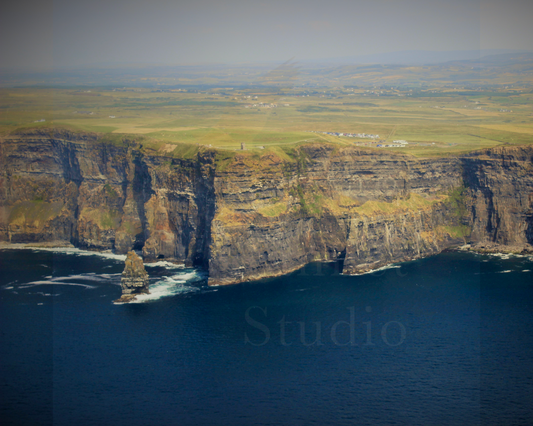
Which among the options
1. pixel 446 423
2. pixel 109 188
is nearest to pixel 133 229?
pixel 109 188

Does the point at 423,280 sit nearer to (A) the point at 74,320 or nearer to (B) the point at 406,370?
(B) the point at 406,370

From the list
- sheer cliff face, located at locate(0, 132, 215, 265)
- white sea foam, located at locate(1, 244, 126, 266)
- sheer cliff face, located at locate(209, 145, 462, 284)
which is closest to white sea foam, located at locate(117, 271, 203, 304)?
sheer cliff face, located at locate(209, 145, 462, 284)

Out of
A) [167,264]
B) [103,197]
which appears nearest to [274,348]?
[167,264]

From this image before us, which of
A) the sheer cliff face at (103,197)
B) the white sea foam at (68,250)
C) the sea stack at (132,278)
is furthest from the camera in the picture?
the white sea foam at (68,250)

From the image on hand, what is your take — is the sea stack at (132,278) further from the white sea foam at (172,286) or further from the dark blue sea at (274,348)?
the dark blue sea at (274,348)

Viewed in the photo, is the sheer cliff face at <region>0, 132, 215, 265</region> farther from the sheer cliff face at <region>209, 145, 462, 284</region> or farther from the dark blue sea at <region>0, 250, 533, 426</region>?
the dark blue sea at <region>0, 250, 533, 426</region>

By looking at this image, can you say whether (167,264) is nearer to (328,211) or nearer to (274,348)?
(328,211)

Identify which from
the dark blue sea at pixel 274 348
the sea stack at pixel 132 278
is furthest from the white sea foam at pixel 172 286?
the sea stack at pixel 132 278
